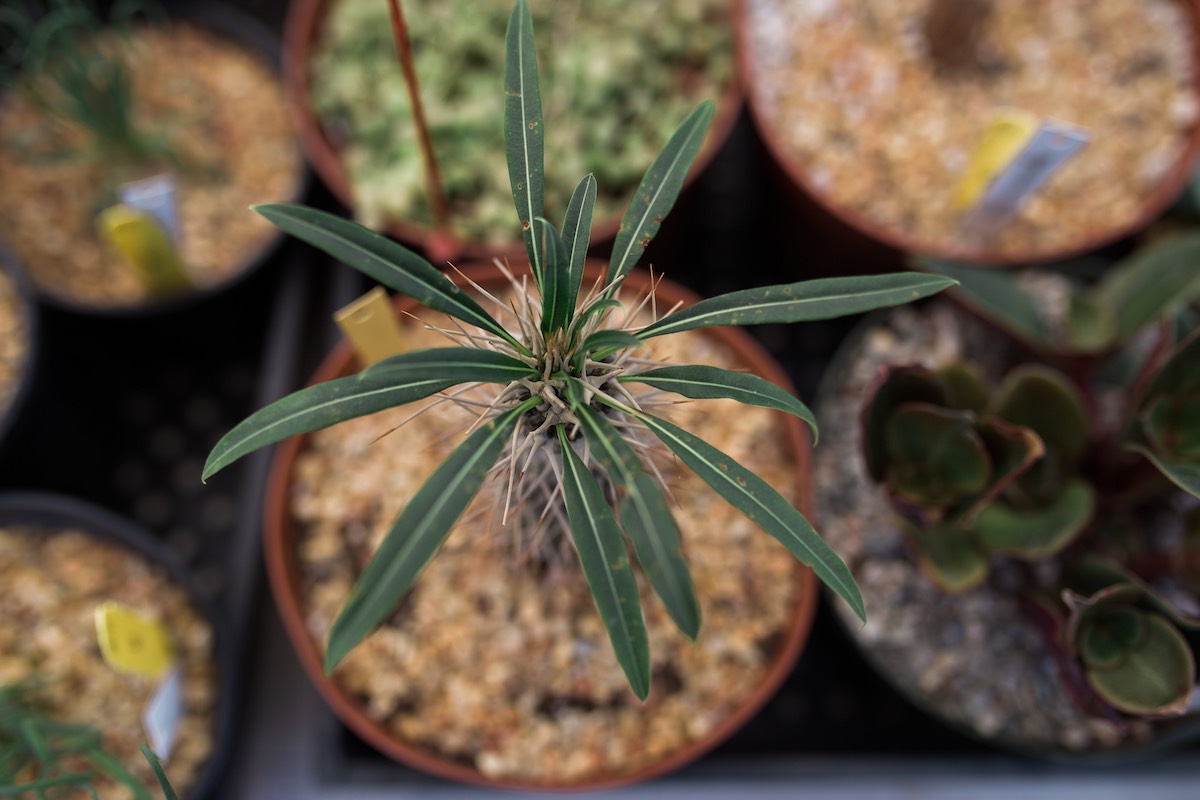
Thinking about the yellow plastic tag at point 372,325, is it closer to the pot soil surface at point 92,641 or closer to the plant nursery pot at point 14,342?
the pot soil surface at point 92,641

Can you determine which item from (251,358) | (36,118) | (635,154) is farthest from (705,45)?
(36,118)

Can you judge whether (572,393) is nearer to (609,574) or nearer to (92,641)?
(609,574)

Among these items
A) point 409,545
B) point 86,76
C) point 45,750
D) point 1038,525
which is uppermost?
point 86,76

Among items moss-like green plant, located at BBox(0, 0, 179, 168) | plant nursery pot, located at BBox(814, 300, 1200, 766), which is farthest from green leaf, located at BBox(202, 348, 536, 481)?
moss-like green plant, located at BBox(0, 0, 179, 168)

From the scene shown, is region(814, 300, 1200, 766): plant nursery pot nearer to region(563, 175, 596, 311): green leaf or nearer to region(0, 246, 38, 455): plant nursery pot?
region(563, 175, 596, 311): green leaf

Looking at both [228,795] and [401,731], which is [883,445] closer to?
[401,731]

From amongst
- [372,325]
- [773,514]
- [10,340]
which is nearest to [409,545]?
[773,514]

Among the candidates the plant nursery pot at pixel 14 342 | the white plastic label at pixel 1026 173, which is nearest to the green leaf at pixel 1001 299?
the white plastic label at pixel 1026 173
